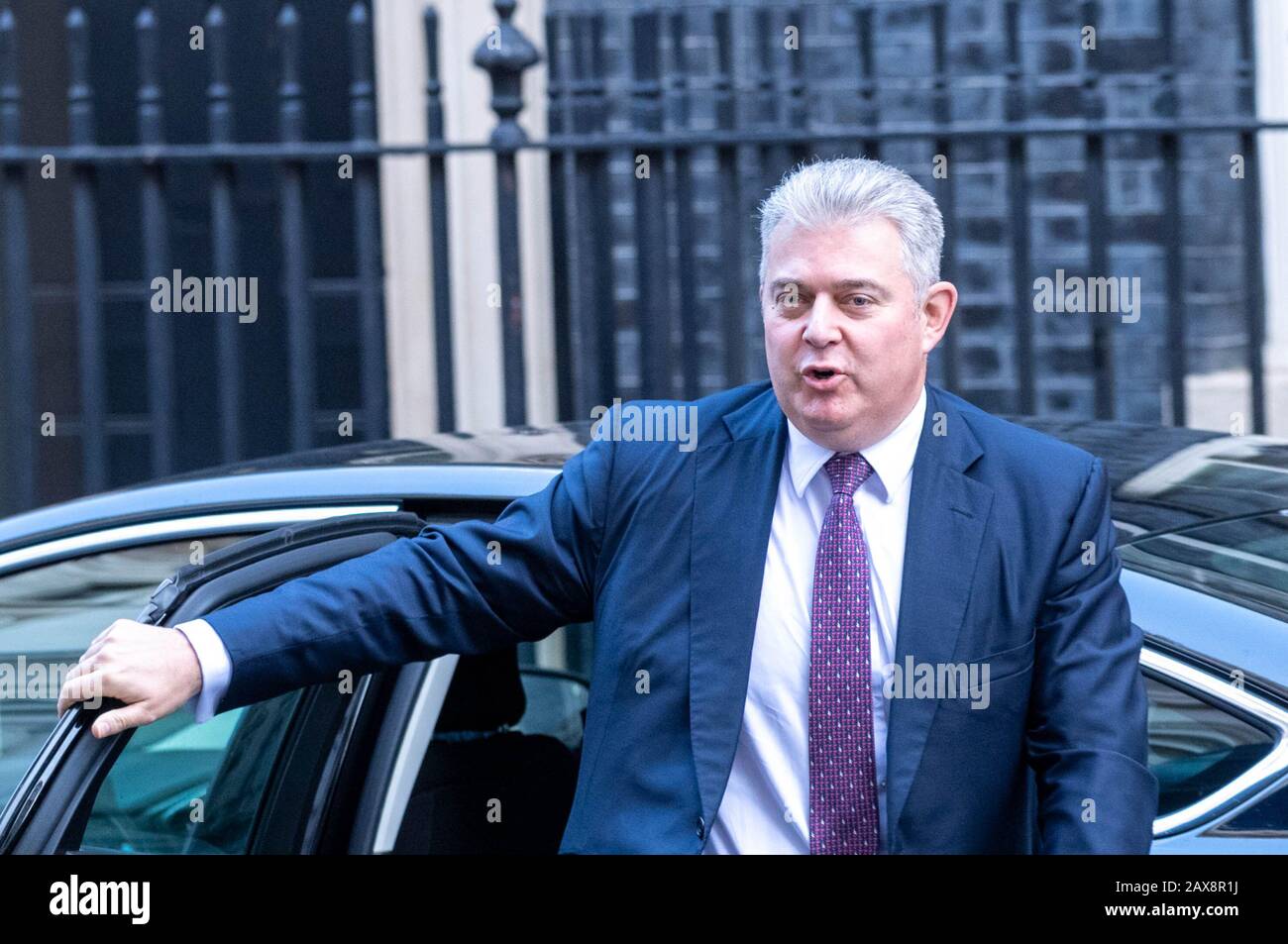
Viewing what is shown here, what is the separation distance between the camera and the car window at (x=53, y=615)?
2.58 metres

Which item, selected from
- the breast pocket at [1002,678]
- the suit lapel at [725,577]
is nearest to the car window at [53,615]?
the suit lapel at [725,577]

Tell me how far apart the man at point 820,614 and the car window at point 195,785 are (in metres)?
0.61

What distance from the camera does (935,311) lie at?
2.20 meters

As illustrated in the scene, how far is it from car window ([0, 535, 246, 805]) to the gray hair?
1.03 metres

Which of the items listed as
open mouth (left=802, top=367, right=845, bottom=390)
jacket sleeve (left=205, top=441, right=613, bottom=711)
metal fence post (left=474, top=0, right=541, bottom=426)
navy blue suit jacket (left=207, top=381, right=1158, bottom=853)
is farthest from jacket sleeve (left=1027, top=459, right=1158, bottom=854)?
metal fence post (left=474, top=0, right=541, bottom=426)

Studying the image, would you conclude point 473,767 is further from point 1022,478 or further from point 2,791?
point 1022,478

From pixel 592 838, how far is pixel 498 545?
1.33ft

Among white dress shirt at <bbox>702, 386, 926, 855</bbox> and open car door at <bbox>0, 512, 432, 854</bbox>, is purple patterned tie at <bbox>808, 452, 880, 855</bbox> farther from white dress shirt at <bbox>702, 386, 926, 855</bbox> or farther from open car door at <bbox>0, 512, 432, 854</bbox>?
open car door at <bbox>0, 512, 432, 854</bbox>

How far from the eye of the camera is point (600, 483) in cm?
224

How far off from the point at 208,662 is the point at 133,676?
11 centimetres

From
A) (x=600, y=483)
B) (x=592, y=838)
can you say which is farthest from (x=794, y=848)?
(x=600, y=483)

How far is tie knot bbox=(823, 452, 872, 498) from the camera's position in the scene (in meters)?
2.13

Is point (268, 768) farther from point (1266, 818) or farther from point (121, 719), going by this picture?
point (1266, 818)

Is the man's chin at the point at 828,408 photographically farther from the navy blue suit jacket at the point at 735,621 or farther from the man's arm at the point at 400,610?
the man's arm at the point at 400,610
